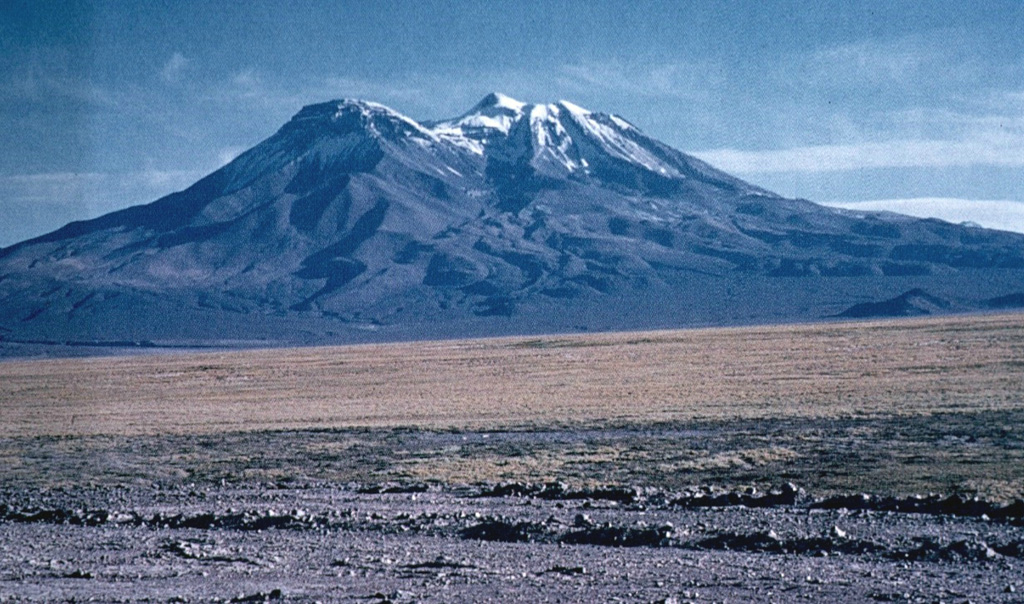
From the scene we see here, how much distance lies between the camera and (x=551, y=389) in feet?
146

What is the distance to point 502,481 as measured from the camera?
62.5 feet

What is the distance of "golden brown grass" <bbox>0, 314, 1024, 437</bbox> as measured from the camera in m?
32.5

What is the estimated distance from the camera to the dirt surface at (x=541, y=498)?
11.0 meters

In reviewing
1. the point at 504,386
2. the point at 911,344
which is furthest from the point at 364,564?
the point at 911,344

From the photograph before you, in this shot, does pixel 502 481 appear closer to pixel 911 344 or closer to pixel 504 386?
pixel 504 386

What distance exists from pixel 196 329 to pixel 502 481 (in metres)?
182

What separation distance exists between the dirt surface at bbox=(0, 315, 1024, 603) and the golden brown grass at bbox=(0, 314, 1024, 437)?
1.16 feet

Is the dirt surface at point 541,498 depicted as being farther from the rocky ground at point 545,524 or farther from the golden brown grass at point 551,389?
the golden brown grass at point 551,389

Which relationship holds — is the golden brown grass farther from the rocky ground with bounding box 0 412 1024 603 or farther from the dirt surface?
the rocky ground with bounding box 0 412 1024 603

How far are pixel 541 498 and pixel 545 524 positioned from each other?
2.72 metres

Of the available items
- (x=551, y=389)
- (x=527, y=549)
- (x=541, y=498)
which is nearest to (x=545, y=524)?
(x=527, y=549)

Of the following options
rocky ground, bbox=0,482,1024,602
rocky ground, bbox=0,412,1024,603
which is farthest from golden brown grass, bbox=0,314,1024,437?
rocky ground, bbox=0,482,1024,602

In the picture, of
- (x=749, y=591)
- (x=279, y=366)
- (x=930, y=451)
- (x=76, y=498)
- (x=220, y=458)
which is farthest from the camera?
(x=279, y=366)

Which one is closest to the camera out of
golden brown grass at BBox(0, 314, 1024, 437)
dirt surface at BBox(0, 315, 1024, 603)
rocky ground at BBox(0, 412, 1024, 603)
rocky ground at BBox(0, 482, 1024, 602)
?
rocky ground at BBox(0, 482, 1024, 602)
